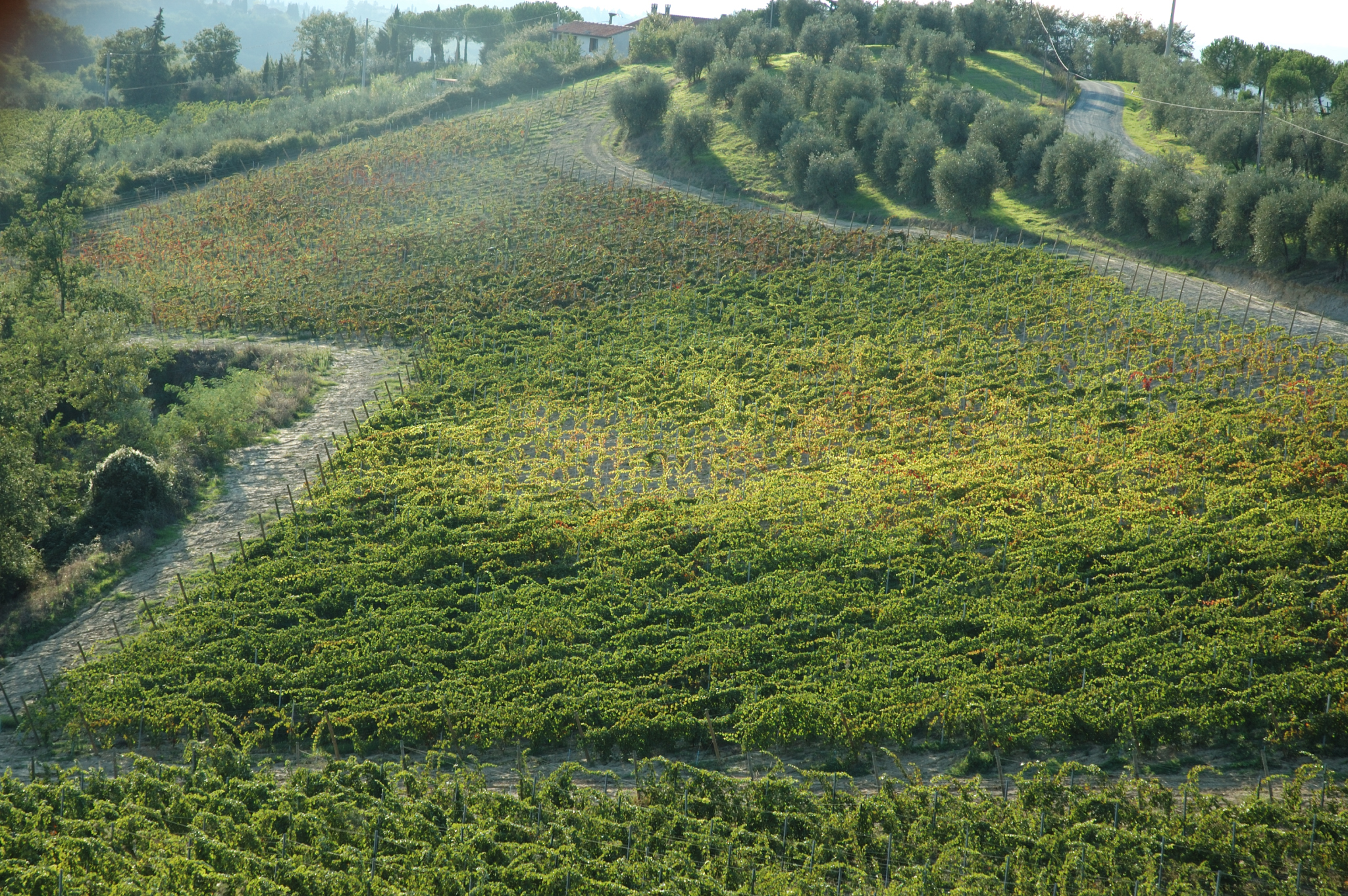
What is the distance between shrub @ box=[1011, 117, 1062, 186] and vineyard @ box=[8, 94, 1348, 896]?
9.99 meters

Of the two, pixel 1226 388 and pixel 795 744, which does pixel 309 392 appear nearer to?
pixel 795 744

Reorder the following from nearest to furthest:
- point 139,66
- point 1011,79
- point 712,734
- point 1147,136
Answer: point 712,734
point 1147,136
point 1011,79
point 139,66

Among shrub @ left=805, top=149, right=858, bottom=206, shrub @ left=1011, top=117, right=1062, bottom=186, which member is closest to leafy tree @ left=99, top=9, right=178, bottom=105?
shrub @ left=805, top=149, right=858, bottom=206

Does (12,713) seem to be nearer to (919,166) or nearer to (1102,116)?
(919,166)

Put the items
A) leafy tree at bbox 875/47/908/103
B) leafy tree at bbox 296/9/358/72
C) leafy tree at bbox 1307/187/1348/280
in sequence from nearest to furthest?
leafy tree at bbox 1307/187/1348/280 < leafy tree at bbox 875/47/908/103 < leafy tree at bbox 296/9/358/72

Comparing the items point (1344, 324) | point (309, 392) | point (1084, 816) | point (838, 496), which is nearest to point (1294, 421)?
point (1344, 324)

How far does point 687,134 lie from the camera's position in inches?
2206

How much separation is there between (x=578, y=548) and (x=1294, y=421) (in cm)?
1873

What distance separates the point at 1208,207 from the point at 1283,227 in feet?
11.6

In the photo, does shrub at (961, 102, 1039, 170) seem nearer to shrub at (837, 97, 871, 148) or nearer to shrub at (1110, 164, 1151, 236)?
shrub at (837, 97, 871, 148)

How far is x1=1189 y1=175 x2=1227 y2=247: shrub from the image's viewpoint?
38.3 metres

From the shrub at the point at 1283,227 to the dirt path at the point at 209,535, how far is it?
32858mm

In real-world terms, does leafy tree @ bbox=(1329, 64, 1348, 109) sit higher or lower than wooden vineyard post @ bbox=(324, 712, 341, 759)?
higher

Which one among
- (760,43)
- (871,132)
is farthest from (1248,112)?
(760,43)
